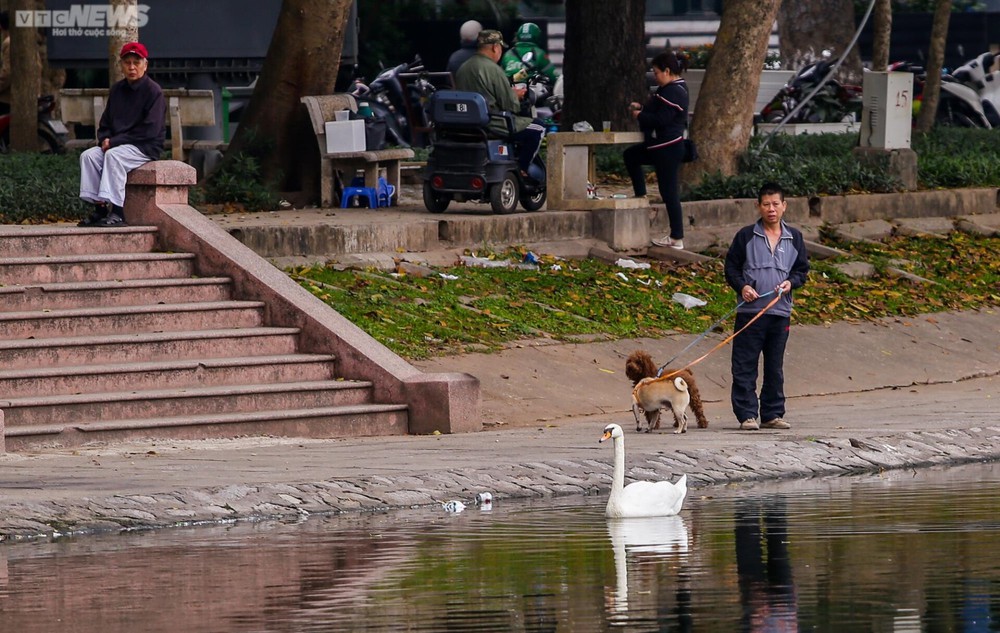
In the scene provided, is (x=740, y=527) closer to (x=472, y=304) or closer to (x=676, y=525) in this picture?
(x=676, y=525)

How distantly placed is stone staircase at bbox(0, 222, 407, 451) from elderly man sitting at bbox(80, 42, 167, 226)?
375 millimetres

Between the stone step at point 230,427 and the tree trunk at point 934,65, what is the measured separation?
1737cm

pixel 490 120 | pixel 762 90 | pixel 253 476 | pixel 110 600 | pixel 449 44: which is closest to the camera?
pixel 110 600

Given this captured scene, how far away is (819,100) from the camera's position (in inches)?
1278

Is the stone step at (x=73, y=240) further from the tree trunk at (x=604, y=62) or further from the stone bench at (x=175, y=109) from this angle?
the tree trunk at (x=604, y=62)

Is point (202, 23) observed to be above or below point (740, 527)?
above

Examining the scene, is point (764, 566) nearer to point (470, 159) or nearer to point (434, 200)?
point (470, 159)

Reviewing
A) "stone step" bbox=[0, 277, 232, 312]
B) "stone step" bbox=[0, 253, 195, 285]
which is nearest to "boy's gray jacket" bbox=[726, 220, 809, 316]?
"stone step" bbox=[0, 277, 232, 312]

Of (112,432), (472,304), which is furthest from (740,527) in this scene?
(472,304)

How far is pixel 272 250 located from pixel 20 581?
352 inches

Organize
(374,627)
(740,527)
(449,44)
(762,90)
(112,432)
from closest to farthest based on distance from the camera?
(374,627), (740,527), (112,432), (762,90), (449,44)

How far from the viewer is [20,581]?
8383 millimetres

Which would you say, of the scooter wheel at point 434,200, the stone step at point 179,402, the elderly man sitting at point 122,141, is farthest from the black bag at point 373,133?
the stone step at point 179,402

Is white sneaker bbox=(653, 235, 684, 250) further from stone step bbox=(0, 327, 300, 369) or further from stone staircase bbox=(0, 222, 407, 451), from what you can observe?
stone step bbox=(0, 327, 300, 369)
